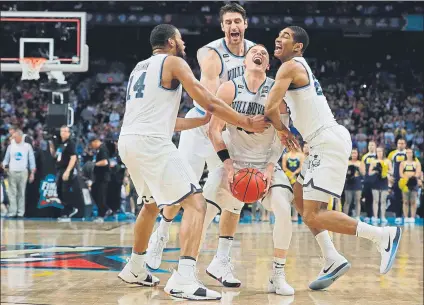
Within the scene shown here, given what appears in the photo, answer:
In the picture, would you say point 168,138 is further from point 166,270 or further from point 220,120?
point 166,270

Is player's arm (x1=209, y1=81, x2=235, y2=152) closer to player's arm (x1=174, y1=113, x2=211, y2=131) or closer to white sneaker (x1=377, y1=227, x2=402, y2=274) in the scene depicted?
player's arm (x1=174, y1=113, x2=211, y2=131)

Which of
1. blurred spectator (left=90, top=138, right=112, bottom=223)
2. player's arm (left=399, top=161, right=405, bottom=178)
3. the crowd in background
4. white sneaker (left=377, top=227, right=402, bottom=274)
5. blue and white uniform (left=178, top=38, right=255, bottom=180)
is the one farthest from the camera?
the crowd in background

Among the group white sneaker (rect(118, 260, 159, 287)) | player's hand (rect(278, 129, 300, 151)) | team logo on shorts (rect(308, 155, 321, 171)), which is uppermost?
player's hand (rect(278, 129, 300, 151))

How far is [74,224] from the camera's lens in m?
13.7

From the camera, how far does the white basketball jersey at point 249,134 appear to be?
6.22 meters

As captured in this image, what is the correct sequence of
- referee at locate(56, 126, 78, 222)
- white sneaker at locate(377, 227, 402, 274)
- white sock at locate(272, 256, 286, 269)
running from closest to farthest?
white sneaker at locate(377, 227, 402, 274) < white sock at locate(272, 256, 286, 269) < referee at locate(56, 126, 78, 222)

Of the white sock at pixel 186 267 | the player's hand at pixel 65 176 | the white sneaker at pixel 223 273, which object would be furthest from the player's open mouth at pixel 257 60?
the player's hand at pixel 65 176

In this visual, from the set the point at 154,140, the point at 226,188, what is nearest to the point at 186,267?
the point at 154,140

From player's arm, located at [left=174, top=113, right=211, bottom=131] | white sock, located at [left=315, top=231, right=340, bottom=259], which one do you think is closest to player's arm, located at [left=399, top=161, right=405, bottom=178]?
A: white sock, located at [left=315, top=231, right=340, bottom=259]

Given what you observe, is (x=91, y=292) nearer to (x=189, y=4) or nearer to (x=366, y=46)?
(x=189, y=4)

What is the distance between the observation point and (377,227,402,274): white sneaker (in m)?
5.70

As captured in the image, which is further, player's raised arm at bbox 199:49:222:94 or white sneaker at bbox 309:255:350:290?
player's raised arm at bbox 199:49:222:94

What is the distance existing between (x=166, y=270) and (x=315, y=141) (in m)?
2.13

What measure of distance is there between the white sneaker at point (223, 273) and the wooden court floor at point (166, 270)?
3.2 inches
